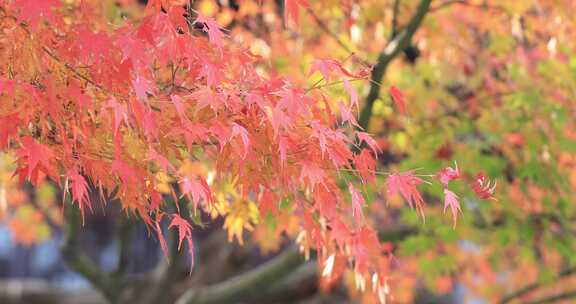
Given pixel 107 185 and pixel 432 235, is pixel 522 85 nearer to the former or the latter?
pixel 432 235

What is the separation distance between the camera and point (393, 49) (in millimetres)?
7832

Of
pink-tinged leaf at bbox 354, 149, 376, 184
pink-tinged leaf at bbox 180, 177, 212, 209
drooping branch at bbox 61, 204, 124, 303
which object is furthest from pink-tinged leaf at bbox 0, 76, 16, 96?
drooping branch at bbox 61, 204, 124, 303

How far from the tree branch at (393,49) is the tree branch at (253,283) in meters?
1.52

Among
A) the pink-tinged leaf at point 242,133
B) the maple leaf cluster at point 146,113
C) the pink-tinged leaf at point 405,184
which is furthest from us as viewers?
Result: the pink-tinged leaf at point 405,184

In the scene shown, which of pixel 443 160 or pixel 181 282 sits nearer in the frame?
pixel 443 160

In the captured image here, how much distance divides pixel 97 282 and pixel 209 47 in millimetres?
5707

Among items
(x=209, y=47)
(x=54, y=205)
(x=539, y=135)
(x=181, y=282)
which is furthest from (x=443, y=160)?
(x=54, y=205)

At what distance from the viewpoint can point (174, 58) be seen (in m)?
4.66

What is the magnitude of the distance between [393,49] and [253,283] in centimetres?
266

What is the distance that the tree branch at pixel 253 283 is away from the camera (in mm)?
8734

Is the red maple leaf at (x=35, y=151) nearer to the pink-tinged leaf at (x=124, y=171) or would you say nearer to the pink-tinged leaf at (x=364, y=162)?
the pink-tinged leaf at (x=124, y=171)

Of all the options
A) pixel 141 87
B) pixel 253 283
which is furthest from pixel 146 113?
pixel 253 283

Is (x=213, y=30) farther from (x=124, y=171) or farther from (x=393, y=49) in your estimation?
(x=393, y=49)

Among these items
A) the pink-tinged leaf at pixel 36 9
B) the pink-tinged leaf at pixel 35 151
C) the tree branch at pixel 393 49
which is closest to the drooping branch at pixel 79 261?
the tree branch at pixel 393 49
